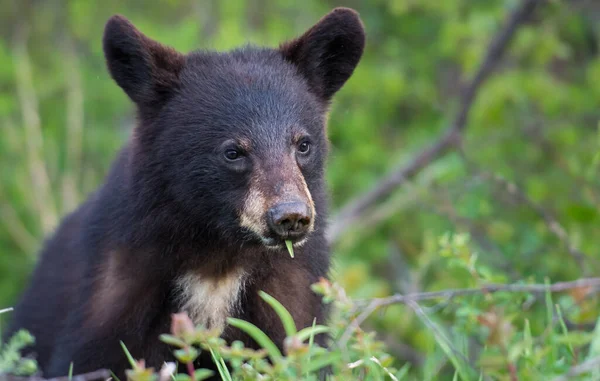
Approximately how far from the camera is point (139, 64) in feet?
14.7

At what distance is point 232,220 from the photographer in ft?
13.9

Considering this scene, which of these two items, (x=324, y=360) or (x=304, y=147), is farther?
(x=304, y=147)

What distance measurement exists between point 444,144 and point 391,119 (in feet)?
7.24

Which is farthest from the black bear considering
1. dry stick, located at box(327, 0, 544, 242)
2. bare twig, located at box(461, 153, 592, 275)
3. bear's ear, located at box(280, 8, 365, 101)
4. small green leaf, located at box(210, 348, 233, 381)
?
dry stick, located at box(327, 0, 544, 242)

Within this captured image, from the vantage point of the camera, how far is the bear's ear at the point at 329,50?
480 centimetres

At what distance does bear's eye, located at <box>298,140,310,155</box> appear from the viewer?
14.4 ft

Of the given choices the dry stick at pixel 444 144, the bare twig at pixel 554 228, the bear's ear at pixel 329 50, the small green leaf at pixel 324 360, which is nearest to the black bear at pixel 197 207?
the bear's ear at pixel 329 50

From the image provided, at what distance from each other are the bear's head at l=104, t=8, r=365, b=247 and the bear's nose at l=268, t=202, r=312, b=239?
4 centimetres

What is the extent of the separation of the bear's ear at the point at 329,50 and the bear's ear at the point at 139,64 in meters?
0.61

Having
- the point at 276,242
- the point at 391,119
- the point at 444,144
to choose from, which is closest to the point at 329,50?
the point at 276,242

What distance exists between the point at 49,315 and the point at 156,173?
1.34 meters

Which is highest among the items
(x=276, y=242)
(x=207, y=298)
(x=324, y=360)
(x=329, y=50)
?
(x=329, y=50)

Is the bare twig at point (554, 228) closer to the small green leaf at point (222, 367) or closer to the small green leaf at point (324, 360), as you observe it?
the small green leaf at point (222, 367)

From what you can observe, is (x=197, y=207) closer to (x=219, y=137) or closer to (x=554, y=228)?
(x=219, y=137)
